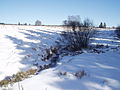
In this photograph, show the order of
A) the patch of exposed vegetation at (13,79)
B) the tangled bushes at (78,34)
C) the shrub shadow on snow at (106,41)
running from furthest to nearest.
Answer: the shrub shadow on snow at (106,41) → the tangled bushes at (78,34) → the patch of exposed vegetation at (13,79)

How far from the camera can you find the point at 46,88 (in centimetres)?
500

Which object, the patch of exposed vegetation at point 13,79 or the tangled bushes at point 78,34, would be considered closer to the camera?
the patch of exposed vegetation at point 13,79

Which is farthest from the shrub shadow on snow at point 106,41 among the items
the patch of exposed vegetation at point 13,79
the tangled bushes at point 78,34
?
the patch of exposed vegetation at point 13,79

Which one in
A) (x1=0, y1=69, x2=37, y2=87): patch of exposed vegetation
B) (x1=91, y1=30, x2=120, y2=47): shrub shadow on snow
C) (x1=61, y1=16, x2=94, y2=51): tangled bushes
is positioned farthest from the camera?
(x1=91, y1=30, x2=120, y2=47): shrub shadow on snow

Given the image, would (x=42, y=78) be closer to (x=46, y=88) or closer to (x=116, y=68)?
(x=46, y=88)

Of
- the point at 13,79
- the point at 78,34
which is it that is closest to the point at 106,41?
the point at 78,34

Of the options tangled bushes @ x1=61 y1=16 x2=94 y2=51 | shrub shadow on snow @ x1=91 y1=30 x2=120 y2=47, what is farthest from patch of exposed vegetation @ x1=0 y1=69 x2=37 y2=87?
shrub shadow on snow @ x1=91 y1=30 x2=120 y2=47

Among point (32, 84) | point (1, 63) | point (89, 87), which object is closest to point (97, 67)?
point (89, 87)

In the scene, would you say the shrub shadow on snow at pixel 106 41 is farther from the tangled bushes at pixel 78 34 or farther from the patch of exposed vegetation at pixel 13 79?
the patch of exposed vegetation at pixel 13 79

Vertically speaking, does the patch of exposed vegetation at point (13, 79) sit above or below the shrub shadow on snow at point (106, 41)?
below

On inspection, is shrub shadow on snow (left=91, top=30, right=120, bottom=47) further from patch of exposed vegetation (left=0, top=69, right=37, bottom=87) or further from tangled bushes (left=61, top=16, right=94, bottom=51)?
patch of exposed vegetation (left=0, top=69, right=37, bottom=87)

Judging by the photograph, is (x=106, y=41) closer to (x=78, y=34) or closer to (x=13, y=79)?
(x=78, y=34)

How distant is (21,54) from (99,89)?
9.34 metres

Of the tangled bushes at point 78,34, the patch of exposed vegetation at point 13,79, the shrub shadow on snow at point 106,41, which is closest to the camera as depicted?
the patch of exposed vegetation at point 13,79
